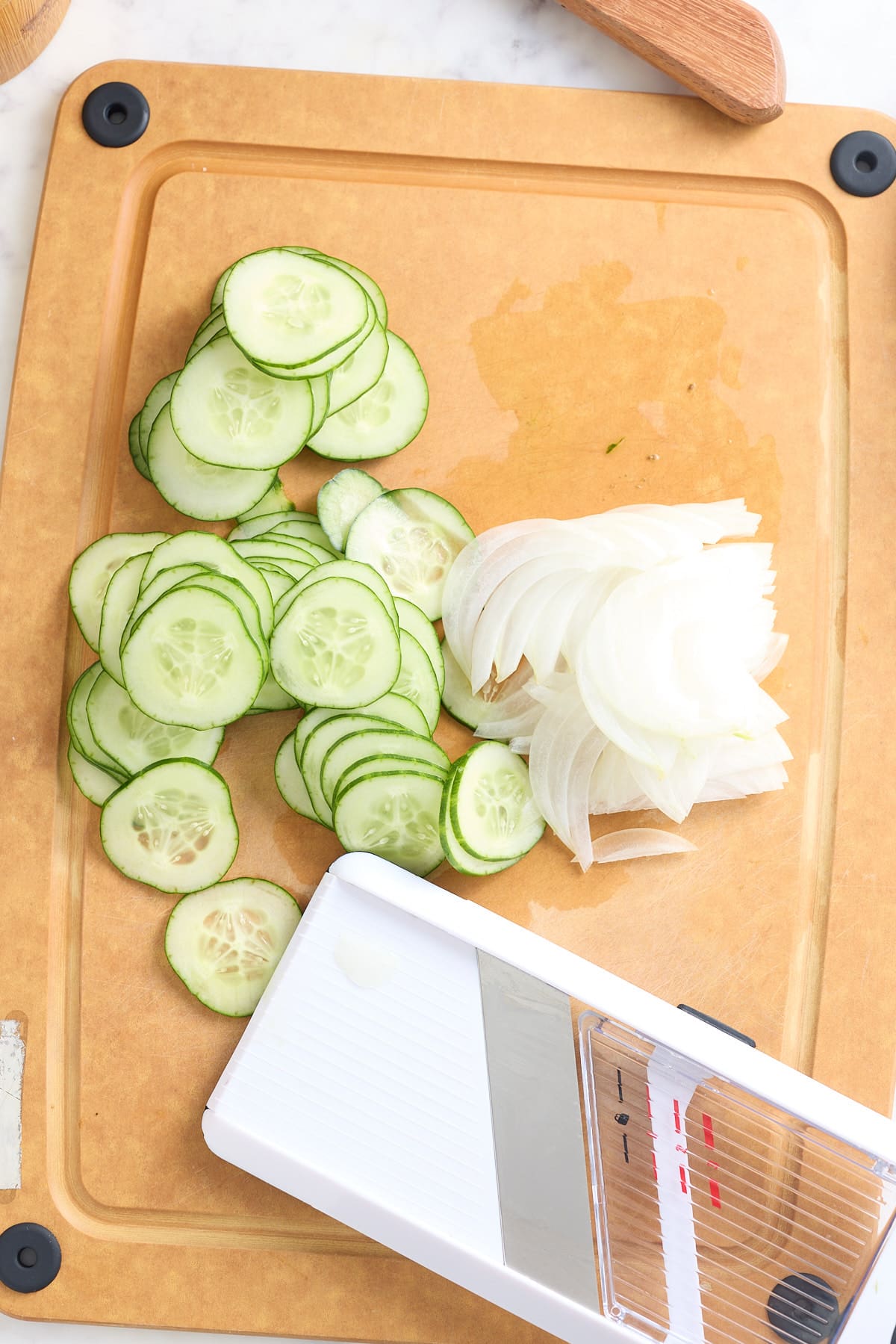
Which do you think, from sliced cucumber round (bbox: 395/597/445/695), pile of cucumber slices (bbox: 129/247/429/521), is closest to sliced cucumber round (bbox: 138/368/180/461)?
pile of cucumber slices (bbox: 129/247/429/521)

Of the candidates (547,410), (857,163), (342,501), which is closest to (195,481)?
(342,501)

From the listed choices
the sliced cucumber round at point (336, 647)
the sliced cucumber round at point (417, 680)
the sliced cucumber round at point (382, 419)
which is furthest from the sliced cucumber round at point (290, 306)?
the sliced cucumber round at point (417, 680)

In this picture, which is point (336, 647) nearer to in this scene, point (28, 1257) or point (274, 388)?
point (274, 388)

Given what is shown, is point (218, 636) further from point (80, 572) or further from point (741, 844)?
point (741, 844)

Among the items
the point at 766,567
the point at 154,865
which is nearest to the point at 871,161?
the point at 766,567

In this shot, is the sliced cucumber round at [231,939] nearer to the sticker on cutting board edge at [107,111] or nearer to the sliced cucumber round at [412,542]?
the sliced cucumber round at [412,542]

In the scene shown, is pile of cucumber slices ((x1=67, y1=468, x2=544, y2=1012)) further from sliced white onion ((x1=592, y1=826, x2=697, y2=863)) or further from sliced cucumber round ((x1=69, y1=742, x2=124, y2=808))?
sliced white onion ((x1=592, y1=826, x2=697, y2=863))
